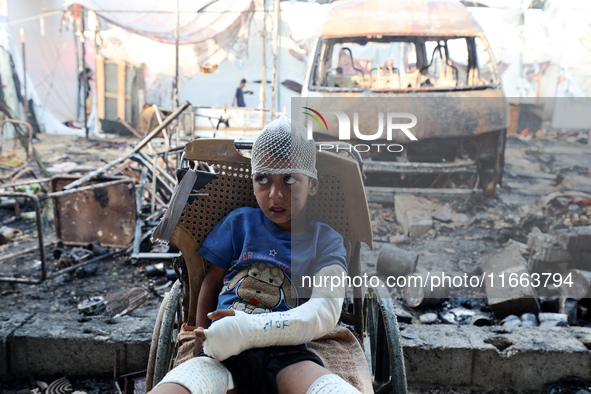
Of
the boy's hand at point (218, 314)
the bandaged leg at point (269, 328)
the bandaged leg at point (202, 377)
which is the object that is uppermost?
the boy's hand at point (218, 314)

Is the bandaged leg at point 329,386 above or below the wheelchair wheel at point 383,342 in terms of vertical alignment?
above

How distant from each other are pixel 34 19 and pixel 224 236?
15.7m

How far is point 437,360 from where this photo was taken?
279cm

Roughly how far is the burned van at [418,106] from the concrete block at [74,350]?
310cm

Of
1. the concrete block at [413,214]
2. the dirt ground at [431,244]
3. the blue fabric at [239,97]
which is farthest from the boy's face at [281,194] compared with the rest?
the blue fabric at [239,97]

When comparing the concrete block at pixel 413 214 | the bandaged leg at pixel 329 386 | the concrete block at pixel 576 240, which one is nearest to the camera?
the bandaged leg at pixel 329 386

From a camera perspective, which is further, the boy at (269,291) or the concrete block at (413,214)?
the concrete block at (413,214)

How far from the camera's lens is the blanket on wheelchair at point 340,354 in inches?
67.8

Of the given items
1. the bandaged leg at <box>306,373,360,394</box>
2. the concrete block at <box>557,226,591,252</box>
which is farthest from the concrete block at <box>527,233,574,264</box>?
the bandaged leg at <box>306,373,360,394</box>

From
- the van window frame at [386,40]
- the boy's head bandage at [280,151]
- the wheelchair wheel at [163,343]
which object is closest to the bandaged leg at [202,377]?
the wheelchair wheel at [163,343]

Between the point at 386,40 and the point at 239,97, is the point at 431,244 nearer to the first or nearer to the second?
the point at 386,40

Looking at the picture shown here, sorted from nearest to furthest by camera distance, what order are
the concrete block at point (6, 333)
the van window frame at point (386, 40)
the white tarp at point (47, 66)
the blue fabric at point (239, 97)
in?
the concrete block at point (6, 333), the van window frame at point (386, 40), the blue fabric at point (239, 97), the white tarp at point (47, 66)

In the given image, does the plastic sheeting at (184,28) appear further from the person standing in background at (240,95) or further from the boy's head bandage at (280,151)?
the boy's head bandage at (280,151)

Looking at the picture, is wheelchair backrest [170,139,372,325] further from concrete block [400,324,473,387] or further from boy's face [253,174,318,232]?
concrete block [400,324,473,387]
